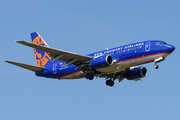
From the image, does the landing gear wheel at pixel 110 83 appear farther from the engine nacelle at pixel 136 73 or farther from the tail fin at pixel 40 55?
the tail fin at pixel 40 55

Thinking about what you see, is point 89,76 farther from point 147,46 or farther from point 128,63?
point 147,46

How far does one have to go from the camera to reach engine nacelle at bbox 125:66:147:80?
173 feet

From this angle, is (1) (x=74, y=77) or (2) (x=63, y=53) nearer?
(2) (x=63, y=53)

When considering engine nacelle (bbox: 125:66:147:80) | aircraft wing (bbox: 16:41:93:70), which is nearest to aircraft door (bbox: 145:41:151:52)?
engine nacelle (bbox: 125:66:147:80)

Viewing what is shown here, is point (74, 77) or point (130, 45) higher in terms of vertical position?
point (130, 45)

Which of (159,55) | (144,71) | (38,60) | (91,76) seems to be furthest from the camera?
(38,60)

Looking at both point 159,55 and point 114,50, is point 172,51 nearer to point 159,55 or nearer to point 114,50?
point 159,55

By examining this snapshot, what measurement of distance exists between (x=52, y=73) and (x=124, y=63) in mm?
11961

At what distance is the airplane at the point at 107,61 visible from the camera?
152ft

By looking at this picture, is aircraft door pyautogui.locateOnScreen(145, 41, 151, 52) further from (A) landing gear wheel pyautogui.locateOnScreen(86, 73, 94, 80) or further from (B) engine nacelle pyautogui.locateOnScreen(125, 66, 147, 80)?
(A) landing gear wheel pyautogui.locateOnScreen(86, 73, 94, 80)

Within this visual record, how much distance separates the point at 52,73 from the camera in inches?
2100

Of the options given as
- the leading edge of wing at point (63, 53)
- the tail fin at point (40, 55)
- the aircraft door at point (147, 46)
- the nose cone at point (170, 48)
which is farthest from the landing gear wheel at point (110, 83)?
the nose cone at point (170, 48)

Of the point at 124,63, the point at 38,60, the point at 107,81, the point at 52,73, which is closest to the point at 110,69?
the point at 124,63

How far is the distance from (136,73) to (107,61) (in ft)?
24.8
